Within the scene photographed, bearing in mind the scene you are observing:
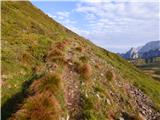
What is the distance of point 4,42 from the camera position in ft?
92.4

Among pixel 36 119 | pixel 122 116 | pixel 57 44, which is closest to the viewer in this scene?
pixel 36 119

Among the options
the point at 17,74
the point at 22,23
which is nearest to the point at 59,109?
the point at 17,74

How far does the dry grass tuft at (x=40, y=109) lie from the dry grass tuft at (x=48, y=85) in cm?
104

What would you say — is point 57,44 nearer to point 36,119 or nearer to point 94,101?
point 94,101

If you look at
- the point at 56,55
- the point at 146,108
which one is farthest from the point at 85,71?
the point at 146,108

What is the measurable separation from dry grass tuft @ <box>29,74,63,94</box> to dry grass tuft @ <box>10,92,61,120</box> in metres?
1.04

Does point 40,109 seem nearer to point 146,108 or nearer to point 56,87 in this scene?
point 56,87

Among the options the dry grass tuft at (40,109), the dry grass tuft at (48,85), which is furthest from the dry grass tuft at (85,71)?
the dry grass tuft at (40,109)

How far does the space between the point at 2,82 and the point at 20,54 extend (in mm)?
5679

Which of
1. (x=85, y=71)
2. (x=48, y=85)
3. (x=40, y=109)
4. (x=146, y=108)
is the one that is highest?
(x=85, y=71)

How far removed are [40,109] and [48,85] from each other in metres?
2.89

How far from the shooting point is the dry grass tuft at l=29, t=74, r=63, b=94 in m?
18.1

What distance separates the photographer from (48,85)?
60.2 feet

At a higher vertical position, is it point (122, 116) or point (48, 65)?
point (48, 65)
